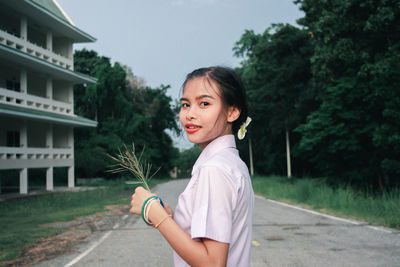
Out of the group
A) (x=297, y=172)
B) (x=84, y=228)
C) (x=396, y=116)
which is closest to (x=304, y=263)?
(x=84, y=228)

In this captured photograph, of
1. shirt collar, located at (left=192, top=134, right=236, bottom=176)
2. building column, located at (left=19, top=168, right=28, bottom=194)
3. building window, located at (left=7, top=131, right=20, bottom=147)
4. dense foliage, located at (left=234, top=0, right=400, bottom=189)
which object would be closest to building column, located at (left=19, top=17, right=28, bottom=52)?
building window, located at (left=7, top=131, right=20, bottom=147)

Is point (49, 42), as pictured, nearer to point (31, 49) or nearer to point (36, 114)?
point (31, 49)

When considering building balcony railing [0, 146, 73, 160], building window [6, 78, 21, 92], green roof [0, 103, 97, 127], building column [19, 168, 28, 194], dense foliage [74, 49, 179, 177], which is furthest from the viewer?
dense foliage [74, 49, 179, 177]

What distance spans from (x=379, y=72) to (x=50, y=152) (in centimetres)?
2045

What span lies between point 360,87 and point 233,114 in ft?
52.4

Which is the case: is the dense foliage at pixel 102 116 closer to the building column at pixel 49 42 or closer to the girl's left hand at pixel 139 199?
the building column at pixel 49 42

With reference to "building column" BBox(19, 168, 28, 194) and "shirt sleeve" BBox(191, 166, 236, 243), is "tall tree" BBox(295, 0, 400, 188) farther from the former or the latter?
"building column" BBox(19, 168, 28, 194)

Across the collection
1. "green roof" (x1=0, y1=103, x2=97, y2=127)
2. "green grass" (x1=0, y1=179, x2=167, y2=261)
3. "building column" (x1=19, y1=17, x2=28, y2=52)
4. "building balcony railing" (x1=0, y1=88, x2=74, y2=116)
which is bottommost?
"green grass" (x1=0, y1=179, x2=167, y2=261)

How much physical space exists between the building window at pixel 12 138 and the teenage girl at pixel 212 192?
81.0ft

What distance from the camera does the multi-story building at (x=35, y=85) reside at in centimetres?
2059

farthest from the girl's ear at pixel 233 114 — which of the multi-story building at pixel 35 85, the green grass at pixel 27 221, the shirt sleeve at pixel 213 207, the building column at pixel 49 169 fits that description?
the building column at pixel 49 169

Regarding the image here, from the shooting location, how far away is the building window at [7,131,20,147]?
2320 cm

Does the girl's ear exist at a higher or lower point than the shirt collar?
higher

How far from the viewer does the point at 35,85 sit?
2597cm
